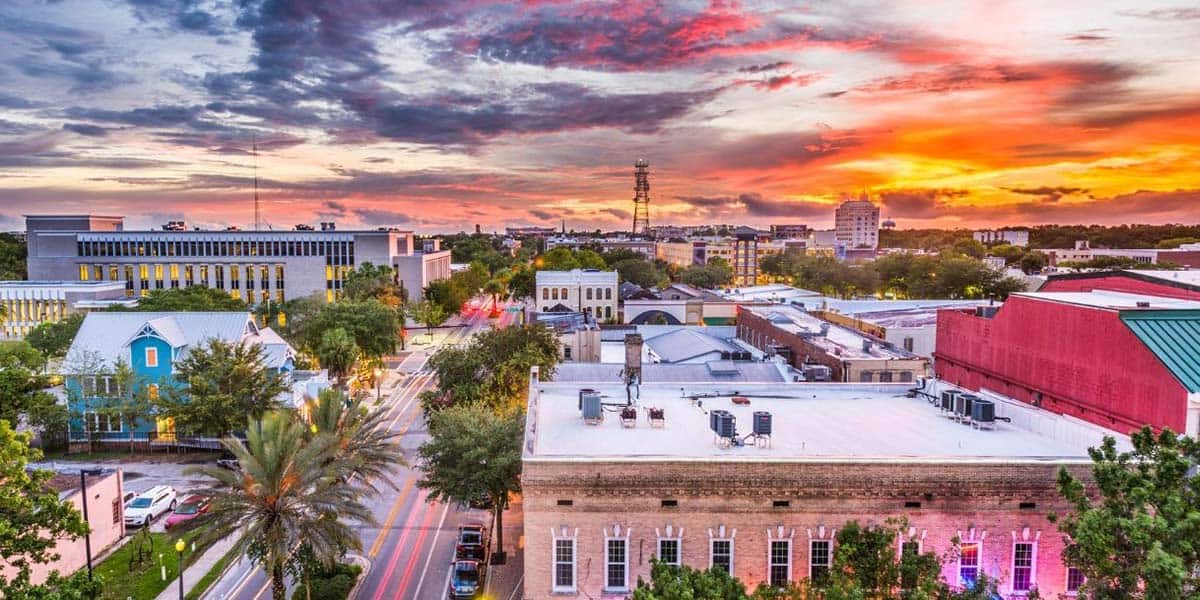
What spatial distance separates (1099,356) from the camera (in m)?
27.0

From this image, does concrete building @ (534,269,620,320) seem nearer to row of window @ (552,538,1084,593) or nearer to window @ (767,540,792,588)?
row of window @ (552,538,1084,593)

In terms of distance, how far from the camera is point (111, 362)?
47.0 metres

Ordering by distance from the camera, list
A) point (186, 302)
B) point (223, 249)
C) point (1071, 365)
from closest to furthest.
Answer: point (1071, 365), point (186, 302), point (223, 249)

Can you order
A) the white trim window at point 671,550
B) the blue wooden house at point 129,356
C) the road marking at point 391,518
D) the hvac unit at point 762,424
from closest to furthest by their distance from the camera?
1. the white trim window at point 671,550
2. the hvac unit at point 762,424
3. the road marking at point 391,518
4. the blue wooden house at point 129,356

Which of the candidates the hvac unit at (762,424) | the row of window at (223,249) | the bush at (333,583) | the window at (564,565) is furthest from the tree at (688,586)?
the row of window at (223,249)

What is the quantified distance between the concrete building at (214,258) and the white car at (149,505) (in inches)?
3115

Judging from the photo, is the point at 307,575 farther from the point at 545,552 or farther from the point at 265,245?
the point at 265,245

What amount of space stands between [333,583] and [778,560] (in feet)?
59.3

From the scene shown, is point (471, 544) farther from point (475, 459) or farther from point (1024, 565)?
point (1024, 565)

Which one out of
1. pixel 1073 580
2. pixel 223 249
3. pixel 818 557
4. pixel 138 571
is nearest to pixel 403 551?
pixel 138 571

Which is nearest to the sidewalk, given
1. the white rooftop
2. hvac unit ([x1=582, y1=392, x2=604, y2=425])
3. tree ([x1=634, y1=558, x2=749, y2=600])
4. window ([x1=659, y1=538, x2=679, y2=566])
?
hvac unit ([x1=582, y1=392, x2=604, y2=425])

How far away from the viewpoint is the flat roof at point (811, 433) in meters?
22.9

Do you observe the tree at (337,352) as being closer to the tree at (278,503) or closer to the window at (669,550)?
the tree at (278,503)

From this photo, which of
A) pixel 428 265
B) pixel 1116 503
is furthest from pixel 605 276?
pixel 1116 503
